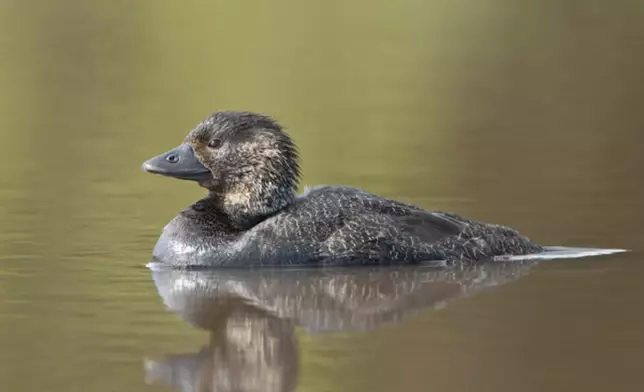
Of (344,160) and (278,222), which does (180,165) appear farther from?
(344,160)

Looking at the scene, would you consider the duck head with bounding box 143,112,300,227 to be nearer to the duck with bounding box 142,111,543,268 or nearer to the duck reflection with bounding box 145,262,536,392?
the duck with bounding box 142,111,543,268


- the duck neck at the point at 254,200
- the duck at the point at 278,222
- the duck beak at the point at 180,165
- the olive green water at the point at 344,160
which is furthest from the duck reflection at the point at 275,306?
the duck beak at the point at 180,165

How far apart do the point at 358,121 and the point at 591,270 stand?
8.71 meters

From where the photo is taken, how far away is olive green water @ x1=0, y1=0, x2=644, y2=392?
759cm

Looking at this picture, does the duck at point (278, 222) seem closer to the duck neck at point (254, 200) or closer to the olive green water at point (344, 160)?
the duck neck at point (254, 200)

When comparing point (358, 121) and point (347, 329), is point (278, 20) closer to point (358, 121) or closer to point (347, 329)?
point (358, 121)

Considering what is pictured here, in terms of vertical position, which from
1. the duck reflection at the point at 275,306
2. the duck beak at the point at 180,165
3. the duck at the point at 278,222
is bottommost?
the duck reflection at the point at 275,306

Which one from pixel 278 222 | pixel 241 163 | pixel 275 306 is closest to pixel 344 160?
pixel 241 163

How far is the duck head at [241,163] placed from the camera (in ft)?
34.2

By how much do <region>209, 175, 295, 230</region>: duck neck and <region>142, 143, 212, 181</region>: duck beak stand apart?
0.21 metres

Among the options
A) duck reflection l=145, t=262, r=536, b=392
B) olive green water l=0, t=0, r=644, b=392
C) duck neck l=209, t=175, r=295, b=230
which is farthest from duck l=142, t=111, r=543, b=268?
olive green water l=0, t=0, r=644, b=392

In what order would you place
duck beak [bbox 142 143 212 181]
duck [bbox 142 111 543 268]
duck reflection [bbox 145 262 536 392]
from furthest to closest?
duck beak [bbox 142 143 212 181]
duck [bbox 142 111 543 268]
duck reflection [bbox 145 262 536 392]

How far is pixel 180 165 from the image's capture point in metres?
10.4

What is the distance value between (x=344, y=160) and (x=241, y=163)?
4.83 metres
